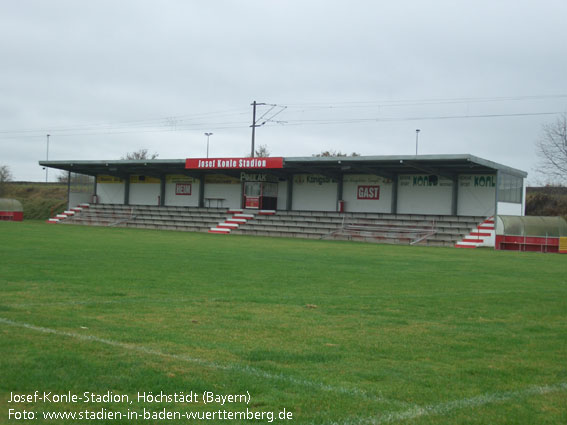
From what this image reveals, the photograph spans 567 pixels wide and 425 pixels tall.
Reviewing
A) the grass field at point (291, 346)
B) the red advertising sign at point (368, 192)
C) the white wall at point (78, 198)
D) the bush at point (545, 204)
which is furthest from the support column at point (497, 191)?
the white wall at point (78, 198)

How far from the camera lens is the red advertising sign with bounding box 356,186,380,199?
1919 inches

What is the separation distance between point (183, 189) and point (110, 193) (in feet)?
29.5

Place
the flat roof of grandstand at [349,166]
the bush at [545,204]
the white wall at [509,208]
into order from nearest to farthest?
1. the flat roof of grandstand at [349,166]
2. the white wall at [509,208]
3. the bush at [545,204]

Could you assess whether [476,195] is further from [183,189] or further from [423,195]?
[183,189]

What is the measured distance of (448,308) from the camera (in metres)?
10.4

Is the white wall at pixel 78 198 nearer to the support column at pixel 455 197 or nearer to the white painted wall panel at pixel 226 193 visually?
the white painted wall panel at pixel 226 193

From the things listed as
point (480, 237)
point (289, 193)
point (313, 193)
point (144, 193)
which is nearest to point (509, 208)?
point (480, 237)

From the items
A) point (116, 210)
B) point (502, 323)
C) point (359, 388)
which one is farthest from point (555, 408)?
point (116, 210)

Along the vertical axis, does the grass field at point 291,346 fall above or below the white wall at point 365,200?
below

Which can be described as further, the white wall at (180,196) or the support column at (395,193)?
the white wall at (180,196)

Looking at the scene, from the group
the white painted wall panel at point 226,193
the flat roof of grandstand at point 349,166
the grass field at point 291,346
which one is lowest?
the grass field at point 291,346

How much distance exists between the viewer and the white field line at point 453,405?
459 cm

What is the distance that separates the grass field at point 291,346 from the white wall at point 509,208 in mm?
29101

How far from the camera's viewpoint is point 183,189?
5878cm
